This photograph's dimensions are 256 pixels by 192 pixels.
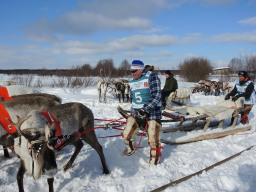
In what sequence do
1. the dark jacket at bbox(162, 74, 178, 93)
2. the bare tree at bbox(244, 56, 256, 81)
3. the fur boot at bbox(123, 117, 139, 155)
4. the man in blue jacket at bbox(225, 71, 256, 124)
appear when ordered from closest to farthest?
the fur boot at bbox(123, 117, 139, 155), the man in blue jacket at bbox(225, 71, 256, 124), the dark jacket at bbox(162, 74, 178, 93), the bare tree at bbox(244, 56, 256, 81)

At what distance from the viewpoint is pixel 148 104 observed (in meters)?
3.55

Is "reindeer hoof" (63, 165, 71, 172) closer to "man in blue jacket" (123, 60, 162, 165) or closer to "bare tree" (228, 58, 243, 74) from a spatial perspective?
"man in blue jacket" (123, 60, 162, 165)

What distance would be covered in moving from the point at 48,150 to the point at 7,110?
153 centimetres

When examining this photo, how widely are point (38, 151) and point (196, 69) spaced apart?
109 ft

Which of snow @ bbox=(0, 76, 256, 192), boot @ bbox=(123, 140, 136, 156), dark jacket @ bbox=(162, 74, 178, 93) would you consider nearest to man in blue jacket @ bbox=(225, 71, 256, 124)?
snow @ bbox=(0, 76, 256, 192)

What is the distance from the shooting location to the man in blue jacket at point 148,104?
3.61 m

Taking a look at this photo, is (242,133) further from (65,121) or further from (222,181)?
(65,121)

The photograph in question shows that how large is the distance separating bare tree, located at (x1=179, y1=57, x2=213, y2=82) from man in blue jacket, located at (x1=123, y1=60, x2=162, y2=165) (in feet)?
102

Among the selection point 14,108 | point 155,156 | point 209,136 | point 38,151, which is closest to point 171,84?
point 209,136

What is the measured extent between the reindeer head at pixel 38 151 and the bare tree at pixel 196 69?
32795 millimetres

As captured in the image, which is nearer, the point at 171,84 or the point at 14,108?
the point at 14,108

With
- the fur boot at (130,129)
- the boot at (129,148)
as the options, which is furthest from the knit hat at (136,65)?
the boot at (129,148)

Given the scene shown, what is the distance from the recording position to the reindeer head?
2383 mm

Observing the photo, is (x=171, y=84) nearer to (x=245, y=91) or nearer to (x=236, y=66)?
(x=245, y=91)
